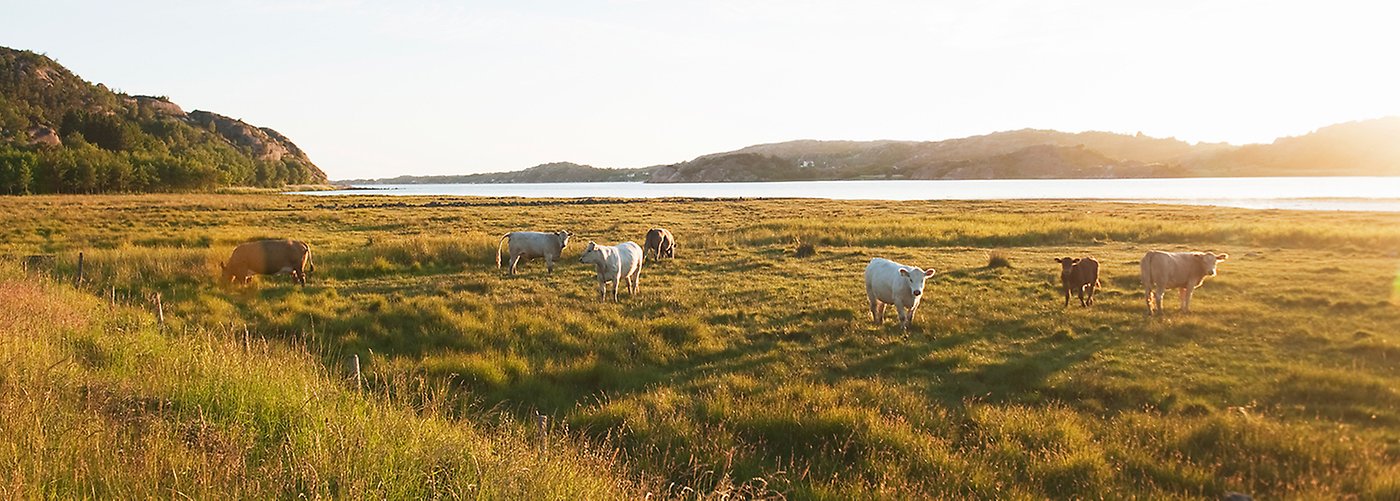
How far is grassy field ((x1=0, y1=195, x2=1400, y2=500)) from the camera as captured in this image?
5.47 m

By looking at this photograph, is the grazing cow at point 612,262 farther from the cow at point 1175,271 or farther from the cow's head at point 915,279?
the cow at point 1175,271

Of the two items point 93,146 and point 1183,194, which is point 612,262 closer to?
point 93,146

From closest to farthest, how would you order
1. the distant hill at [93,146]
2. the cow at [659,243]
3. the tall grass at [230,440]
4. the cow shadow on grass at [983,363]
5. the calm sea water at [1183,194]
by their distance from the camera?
1. the tall grass at [230,440]
2. the cow shadow on grass at [983,363]
3. the cow at [659,243]
4. the calm sea water at [1183,194]
5. the distant hill at [93,146]

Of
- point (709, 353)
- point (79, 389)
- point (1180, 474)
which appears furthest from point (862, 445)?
point (79, 389)

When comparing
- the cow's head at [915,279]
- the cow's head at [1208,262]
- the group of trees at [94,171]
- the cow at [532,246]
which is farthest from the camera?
the group of trees at [94,171]

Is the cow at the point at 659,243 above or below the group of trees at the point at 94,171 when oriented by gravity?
below

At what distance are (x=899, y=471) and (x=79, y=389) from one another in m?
7.57

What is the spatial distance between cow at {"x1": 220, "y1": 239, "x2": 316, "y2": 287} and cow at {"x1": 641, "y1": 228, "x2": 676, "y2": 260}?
35.1 ft

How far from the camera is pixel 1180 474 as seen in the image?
6.55m

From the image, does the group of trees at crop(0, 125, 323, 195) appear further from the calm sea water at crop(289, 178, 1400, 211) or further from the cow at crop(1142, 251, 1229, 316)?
the cow at crop(1142, 251, 1229, 316)

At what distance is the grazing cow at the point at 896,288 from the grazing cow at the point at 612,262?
5905mm

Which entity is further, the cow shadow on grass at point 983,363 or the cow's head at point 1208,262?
the cow's head at point 1208,262

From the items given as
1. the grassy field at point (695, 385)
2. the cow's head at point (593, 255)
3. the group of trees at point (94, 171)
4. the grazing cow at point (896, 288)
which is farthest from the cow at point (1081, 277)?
the group of trees at point (94, 171)

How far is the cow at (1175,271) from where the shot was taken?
1538 centimetres
